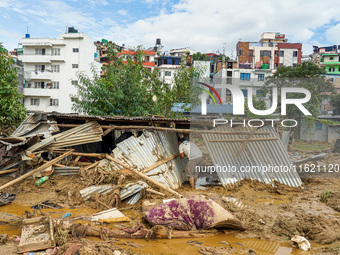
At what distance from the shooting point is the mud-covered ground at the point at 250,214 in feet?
15.8

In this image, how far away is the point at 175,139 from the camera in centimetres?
1009

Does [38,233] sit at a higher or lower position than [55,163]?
lower

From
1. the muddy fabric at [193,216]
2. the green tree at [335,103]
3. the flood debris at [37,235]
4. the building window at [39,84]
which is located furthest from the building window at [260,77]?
the flood debris at [37,235]

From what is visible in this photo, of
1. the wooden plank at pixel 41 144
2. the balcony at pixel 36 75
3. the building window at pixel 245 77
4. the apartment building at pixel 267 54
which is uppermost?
the apartment building at pixel 267 54

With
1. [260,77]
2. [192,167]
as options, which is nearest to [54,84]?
[260,77]

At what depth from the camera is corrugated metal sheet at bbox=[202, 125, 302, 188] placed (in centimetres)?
887

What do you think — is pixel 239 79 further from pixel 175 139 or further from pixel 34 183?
pixel 34 183

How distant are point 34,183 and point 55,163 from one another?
0.77 m

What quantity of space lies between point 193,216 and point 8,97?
970cm

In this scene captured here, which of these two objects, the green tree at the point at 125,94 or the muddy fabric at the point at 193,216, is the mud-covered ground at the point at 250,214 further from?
the green tree at the point at 125,94

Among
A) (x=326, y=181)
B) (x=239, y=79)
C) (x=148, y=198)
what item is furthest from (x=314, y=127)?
Result: (x=148, y=198)

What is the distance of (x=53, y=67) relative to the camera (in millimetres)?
34719

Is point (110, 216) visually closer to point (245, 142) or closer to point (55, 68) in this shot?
point (245, 142)

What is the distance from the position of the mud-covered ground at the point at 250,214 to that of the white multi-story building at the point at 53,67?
28104 millimetres
